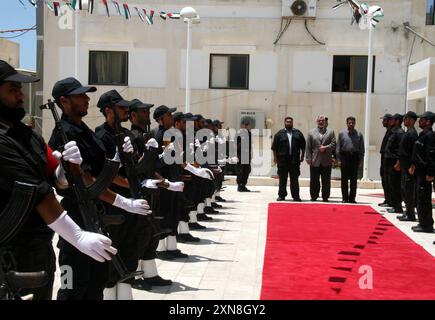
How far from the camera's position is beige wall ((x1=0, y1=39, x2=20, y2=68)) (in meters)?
25.5

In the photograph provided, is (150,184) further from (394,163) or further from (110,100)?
(394,163)

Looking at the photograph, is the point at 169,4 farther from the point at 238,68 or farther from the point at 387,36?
the point at 387,36

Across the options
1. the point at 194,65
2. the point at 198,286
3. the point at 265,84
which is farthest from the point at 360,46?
the point at 198,286

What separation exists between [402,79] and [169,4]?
8.20 m

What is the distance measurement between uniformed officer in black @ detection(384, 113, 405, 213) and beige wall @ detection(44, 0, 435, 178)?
7.50 metres

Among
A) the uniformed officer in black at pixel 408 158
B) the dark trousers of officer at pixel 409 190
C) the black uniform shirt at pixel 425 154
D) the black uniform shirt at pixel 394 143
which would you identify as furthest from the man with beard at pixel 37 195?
the black uniform shirt at pixel 394 143

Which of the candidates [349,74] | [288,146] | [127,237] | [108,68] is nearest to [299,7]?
[349,74]

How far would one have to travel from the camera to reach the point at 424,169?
9562mm

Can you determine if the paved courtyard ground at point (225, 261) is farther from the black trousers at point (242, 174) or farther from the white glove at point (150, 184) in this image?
the black trousers at point (242, 174)

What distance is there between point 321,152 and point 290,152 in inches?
28.1

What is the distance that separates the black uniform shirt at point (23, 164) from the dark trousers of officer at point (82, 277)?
2.21ft

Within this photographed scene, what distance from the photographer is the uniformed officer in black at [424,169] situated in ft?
30.8

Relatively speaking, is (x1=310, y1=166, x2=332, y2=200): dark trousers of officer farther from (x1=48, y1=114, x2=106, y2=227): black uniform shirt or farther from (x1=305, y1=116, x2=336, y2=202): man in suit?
(x1=48, y1=114, x2=106, y2=227): black uniform shirt
